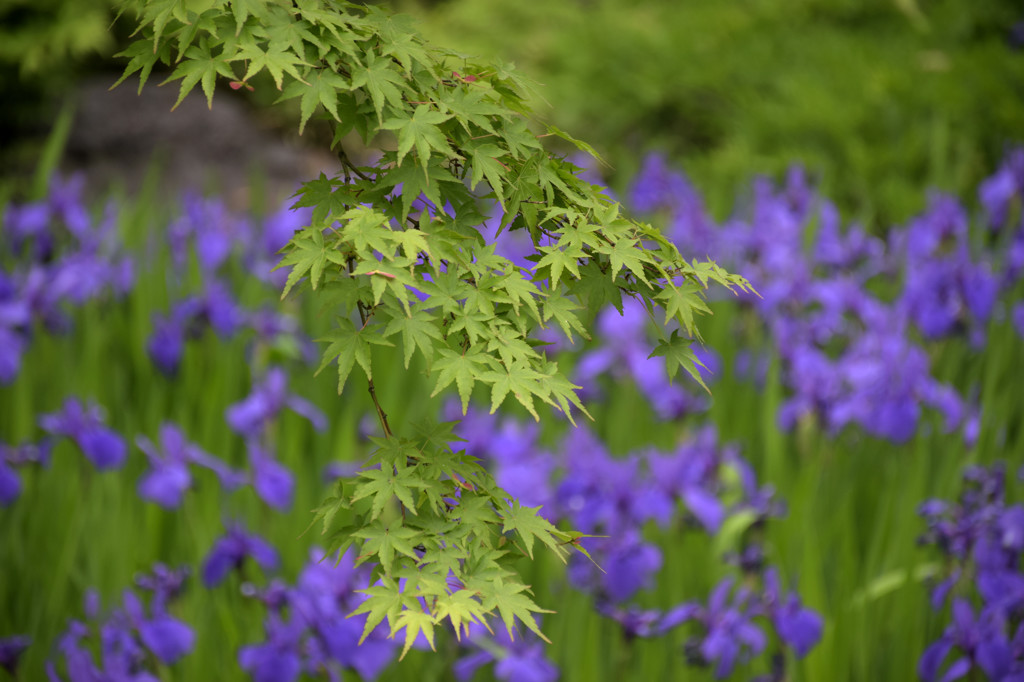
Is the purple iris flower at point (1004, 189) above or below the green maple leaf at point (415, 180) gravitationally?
below

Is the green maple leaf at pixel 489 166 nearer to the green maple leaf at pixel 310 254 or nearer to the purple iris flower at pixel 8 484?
the green maple leaf at pixel 310 254

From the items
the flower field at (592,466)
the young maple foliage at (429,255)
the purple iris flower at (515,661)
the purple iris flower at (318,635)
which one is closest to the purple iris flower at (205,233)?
the flower field at (592,466)

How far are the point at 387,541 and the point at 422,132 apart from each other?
1.27 ft

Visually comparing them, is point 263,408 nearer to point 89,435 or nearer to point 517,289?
point 89,435

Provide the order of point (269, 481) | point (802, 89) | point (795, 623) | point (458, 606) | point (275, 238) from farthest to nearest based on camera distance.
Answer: point (802, 89), point (275, 238), point (269, 481), point (795, 623), point (458, 606)

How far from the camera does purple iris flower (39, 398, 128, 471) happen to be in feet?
6.50

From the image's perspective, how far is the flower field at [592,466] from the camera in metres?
1.54

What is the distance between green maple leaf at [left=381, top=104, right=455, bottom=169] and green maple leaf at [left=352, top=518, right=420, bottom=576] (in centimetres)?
34

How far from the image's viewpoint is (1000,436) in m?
2.24

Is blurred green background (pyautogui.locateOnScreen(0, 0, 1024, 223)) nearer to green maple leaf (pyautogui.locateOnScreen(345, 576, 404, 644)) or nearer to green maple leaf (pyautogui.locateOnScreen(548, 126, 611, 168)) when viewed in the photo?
green maple leaf (pyautogui.locateOnScreen(548, 126, 611, 168))

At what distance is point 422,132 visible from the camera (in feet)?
2.68

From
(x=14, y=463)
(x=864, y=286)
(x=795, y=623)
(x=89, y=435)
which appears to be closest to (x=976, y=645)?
(x=795, y=623)

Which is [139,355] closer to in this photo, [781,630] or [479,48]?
[781,630]

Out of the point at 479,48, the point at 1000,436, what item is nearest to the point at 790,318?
the point at 1000,436
